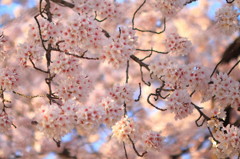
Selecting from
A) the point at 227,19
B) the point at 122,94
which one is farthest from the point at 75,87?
the point at 227,19

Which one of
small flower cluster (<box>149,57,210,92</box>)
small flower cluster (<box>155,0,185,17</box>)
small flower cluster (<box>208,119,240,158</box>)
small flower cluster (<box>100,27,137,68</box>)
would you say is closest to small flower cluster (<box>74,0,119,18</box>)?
small flower cluster (<box>155,0,185,17</box>)

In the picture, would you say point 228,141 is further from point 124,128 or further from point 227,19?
point 227,19

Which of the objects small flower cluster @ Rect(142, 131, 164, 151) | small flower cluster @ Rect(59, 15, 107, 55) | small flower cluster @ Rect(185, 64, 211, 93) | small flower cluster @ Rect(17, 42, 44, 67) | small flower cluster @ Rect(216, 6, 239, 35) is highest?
small flower cluster @ Rect(216, 6, 239, 35)

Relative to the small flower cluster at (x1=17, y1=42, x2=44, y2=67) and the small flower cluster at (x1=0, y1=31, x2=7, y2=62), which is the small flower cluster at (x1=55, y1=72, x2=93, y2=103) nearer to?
the small flower cluster at (x1=17, y1=42, x2=44, y2=67)

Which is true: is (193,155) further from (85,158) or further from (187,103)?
(187,103)

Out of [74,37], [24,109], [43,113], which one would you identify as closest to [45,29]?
[74,37]
